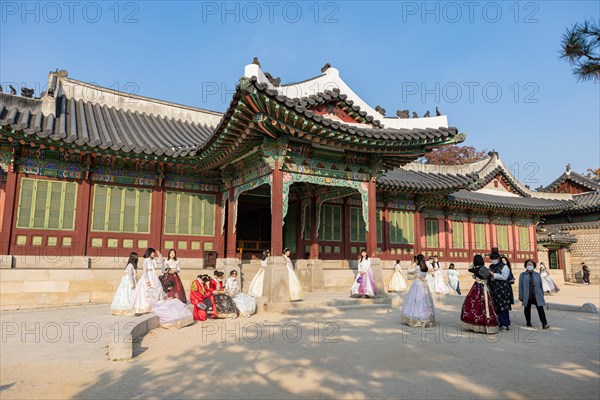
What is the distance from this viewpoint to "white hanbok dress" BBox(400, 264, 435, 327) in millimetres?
9367


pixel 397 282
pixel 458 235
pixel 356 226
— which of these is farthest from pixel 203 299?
pixel 458 235

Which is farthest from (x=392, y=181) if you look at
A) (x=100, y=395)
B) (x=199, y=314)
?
(x=100, y=395)

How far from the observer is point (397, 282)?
17328 mm

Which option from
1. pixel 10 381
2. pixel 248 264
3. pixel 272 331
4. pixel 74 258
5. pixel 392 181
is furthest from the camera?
pixel 392 181

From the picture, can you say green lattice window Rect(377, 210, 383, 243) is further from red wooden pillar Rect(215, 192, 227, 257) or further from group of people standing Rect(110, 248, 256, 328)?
group of people standing Rect(110, 248, 256, 328)

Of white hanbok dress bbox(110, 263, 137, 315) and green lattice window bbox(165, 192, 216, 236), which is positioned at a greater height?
green lattice window bbox(165, 192, 216, 236)

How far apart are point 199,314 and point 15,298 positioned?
507 centimetres

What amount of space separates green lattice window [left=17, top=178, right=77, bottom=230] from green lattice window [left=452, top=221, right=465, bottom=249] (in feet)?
57.2

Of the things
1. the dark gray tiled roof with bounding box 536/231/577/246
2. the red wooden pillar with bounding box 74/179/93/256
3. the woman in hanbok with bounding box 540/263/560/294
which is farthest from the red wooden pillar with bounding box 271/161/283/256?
the dark gray tiled roof with bounding box 536/231/577/246

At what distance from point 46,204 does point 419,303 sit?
1084 centimetres

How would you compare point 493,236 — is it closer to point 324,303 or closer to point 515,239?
point 515,239

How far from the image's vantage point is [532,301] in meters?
9.59

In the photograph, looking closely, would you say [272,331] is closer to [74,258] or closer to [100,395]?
[100,395]

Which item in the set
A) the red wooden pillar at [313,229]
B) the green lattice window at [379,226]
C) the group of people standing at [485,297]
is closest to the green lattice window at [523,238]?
the green lattice window at [379,226]
